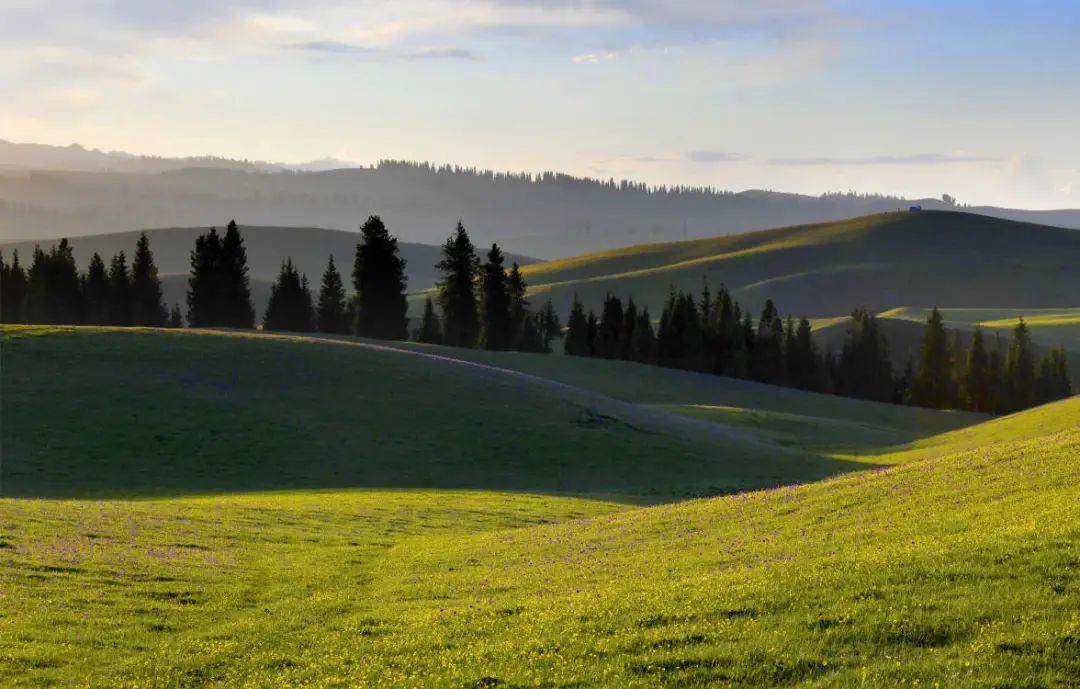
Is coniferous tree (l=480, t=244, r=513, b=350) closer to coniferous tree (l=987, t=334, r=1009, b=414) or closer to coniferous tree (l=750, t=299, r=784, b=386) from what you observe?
coniferous tree (l=750, t=299, r=784, b=386)

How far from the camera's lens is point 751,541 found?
87.8 ft

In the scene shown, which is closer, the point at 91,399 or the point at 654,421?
the point at 91,399

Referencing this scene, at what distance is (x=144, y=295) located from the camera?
14500 centimetres

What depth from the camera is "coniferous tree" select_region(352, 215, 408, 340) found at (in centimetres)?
13800

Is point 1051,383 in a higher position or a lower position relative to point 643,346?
lower

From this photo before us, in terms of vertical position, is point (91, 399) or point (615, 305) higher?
point (615, 305)

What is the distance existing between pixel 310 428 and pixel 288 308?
9201 cm

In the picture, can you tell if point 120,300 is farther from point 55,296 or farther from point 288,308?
point 288,308

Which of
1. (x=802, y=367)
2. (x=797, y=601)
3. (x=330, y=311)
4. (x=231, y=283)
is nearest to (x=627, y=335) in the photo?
(x=802, y=367)

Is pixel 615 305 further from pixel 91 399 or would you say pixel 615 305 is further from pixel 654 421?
pixel 91 399

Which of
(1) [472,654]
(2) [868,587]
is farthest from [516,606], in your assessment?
(2) [868,587]

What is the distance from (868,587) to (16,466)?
46821 mm

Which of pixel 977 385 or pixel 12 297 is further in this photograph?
pixel 12 297

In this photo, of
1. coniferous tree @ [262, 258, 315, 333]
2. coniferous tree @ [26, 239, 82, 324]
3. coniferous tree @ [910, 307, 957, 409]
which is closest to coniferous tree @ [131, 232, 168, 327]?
coniferous tree @ [26, 239, 82, 324]
